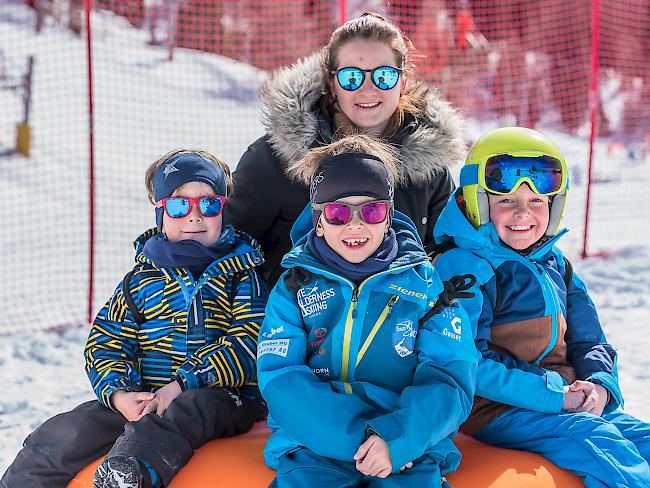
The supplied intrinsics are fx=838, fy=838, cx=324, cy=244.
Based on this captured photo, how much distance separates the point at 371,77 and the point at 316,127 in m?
0.30

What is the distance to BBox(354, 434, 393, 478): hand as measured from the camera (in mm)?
2314

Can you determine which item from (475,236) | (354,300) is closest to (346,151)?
(354,300)

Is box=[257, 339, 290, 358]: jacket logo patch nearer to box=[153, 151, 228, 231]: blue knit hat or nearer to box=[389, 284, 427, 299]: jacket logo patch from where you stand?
box=[389, 284, 427, 299]: jacket logo patch

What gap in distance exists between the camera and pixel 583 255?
7621 mm

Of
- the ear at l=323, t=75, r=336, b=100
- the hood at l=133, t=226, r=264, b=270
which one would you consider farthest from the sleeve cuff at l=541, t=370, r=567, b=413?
the ear at l=323, t=75, r=336, b=100

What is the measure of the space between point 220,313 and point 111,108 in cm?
1013

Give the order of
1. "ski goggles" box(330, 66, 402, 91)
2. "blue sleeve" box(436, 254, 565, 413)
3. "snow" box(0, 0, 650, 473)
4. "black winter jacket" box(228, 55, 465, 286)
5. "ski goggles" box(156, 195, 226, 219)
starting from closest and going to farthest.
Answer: "blue sleeve" box(436, 254, 565, 413)
"ski goggles" box(156, 195, 226, 219)
"ski goggles" box(330, 66, 402, 91)
"black winter jacket" box(228, 55, 465, 286)
"snow" box(0, 0, 650, 473)

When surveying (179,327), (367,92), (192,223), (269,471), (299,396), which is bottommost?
(269,471)

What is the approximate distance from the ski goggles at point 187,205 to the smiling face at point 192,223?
0.01 m

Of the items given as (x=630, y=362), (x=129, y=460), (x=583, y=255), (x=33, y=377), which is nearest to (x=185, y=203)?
(x=129, y=460)

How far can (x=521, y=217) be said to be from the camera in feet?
9.59

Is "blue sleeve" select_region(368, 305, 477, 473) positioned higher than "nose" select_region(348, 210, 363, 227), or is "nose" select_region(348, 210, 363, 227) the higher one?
"nose" select_region(348, 210, 363, 227)

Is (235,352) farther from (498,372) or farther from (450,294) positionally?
(498,372)

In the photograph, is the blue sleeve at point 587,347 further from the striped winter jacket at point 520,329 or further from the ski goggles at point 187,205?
the ski goggles at point 187,205
